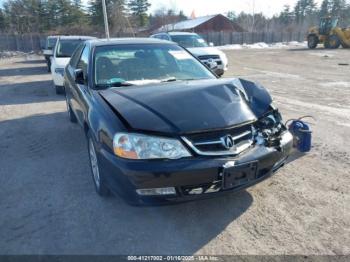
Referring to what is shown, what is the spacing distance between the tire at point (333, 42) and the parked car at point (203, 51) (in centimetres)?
2201

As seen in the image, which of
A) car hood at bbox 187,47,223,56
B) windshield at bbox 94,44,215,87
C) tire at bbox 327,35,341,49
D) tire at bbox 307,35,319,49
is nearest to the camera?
windshield at bbox 94,44,215,87

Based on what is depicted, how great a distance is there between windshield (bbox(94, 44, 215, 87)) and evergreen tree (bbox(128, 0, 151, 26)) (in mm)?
58061

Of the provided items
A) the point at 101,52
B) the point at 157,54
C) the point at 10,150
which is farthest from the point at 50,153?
the point at 157,54

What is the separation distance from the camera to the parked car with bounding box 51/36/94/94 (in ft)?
28.6

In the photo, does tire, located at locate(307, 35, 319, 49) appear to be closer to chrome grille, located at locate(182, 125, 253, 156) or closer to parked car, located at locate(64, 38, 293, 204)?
parked car, located at locate(64, 38, 293, 204)

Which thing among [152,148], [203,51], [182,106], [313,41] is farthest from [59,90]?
[313,41]

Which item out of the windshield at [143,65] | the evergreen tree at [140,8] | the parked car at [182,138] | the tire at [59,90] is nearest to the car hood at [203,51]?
the tire at [59,90]

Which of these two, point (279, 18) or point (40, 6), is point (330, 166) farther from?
point (279, 18)

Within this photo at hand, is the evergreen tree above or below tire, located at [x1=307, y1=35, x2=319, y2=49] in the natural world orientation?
above

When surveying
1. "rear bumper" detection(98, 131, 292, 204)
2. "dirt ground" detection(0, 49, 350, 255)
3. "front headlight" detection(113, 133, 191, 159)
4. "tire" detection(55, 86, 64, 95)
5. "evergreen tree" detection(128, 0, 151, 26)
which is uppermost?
"evergreen tree" detection(128, 0, 151, 26)

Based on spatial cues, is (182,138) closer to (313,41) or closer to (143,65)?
(143,65)

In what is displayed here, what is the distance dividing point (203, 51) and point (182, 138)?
893cm

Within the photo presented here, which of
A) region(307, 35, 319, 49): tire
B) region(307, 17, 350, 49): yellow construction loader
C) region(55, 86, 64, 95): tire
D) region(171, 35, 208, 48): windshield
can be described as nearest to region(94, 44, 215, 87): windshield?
region(55, 86, 64, 95): tire

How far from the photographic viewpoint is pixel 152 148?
2.52m
